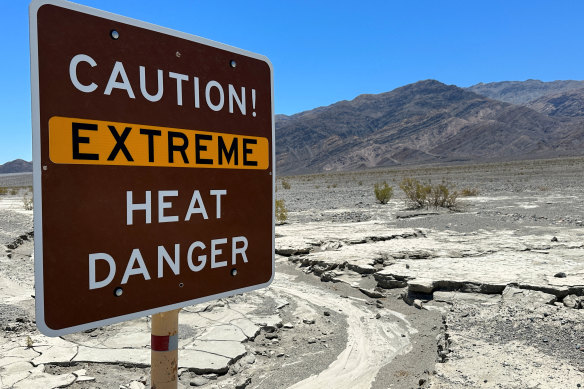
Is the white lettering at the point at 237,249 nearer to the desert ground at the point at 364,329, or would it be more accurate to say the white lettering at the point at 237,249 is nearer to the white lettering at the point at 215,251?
the white lettering at the point at 215,251

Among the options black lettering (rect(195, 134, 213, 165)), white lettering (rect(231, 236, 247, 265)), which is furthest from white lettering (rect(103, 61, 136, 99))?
white lettering (rect(231, 236, 247, 265))

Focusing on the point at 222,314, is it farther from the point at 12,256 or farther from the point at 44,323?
the point at 12,256

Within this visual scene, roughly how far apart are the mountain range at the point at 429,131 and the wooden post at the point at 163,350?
96.4 m

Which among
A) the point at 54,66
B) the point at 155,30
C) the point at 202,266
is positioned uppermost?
the point at 155,30

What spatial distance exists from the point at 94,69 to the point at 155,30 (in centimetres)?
25

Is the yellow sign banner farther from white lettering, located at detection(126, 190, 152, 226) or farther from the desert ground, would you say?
the desert ground

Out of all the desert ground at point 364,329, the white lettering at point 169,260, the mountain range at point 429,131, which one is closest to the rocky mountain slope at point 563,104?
the mountain range at point 429,131

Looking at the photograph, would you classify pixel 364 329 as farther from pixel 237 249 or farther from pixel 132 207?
pixel 132 207

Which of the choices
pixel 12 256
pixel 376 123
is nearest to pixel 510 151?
pixel 376 123

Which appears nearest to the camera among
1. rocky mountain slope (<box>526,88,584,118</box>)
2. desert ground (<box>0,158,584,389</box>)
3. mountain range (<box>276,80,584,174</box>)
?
desert ground (<box>0,158,584,389</box>)

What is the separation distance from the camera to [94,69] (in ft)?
4.12

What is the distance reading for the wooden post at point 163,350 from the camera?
4.83 ft

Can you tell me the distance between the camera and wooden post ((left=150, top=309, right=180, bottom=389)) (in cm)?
147

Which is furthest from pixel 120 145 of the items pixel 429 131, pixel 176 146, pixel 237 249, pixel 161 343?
pixel 429 131
